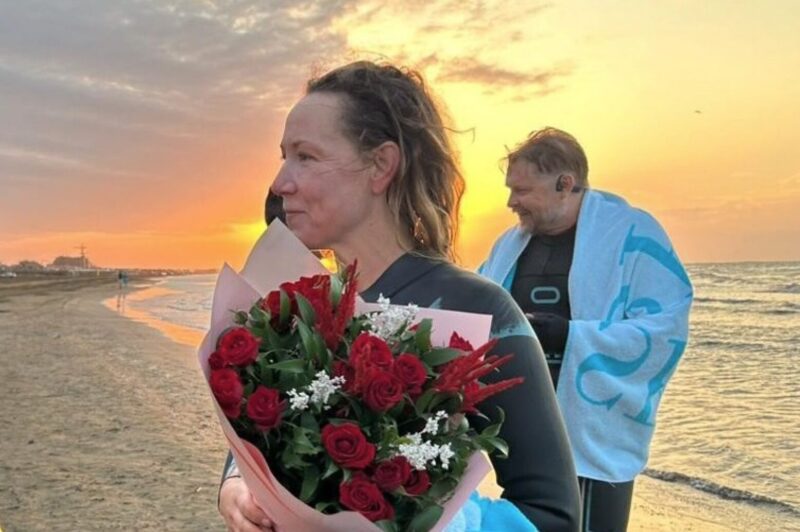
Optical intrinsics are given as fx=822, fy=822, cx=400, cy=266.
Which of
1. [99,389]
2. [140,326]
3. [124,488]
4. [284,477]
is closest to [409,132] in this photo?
[284,477]

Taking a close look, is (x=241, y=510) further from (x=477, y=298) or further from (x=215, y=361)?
(x=477, y=298)

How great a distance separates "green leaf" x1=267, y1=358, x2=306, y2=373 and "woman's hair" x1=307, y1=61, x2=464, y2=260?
2.08ft

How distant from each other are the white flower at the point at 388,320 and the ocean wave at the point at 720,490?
24.9 ft

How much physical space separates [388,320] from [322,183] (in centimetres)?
53

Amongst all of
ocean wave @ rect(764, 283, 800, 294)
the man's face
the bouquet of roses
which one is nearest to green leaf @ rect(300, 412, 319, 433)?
the bouquet of roses

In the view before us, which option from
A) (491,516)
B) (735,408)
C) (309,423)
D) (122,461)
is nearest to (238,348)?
(309,423)

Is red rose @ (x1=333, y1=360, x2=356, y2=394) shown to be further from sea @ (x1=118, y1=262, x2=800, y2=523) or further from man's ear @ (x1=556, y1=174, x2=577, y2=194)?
sea @ (x1=118, y1=262, x2=800, y2=523)

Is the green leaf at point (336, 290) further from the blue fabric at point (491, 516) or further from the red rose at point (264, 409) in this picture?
the blue fabric at point (491, 516)

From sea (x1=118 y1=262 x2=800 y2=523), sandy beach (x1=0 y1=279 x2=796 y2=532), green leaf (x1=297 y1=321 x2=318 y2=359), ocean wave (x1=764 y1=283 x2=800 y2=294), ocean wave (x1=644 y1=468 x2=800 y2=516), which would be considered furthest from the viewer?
ocean wave (x1=764 y1=283 x2=800 y2=294)

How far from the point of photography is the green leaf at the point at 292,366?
1221 mm

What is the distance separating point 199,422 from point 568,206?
7.18 m

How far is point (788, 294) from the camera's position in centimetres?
3653

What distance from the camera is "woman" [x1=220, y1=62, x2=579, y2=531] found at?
1.54 metres

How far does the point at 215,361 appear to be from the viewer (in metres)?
1.26
